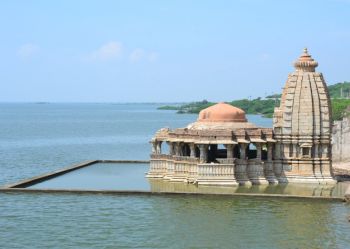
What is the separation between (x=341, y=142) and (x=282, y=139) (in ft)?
40.0

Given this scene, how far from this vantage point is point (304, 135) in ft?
131

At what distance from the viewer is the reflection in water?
3591 centimetres

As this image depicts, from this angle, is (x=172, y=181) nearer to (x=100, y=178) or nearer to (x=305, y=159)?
(x=100, y=178)

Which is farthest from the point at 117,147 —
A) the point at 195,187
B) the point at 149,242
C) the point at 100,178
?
the point at 149,242

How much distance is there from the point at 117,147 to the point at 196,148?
1670 inches

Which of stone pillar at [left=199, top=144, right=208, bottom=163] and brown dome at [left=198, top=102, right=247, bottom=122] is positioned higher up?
brown dome at [left=198, top=102, right=247, bottom=122]

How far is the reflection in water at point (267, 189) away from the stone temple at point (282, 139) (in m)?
0.83

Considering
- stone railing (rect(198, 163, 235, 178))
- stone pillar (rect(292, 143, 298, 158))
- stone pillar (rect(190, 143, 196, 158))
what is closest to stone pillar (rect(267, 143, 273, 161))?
stone pillar (rect(292, 143, 298, 158))

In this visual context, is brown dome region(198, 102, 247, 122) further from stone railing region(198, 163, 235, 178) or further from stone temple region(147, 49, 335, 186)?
stone railing region(198, 163, 235, 178)

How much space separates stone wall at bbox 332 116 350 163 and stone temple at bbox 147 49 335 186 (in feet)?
35.1

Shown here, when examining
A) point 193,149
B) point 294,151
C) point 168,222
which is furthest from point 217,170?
point 168,222

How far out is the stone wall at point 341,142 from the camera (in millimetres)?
50625

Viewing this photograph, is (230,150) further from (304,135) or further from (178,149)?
(304,135)

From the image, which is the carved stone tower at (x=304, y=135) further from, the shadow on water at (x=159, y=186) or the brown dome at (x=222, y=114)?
the brown dome at (x=222, y=114)
